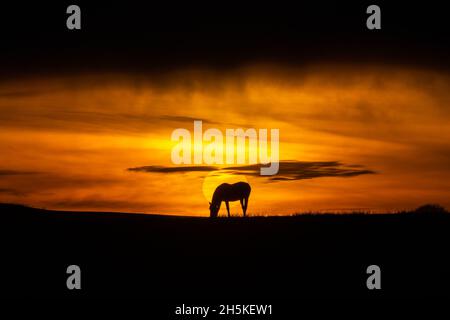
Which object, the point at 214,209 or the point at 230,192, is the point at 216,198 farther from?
the point at 230,192

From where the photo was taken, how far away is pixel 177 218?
99.1 ft

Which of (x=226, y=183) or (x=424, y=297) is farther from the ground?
(x=226, y=183)

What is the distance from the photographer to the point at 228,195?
36906 millimetres

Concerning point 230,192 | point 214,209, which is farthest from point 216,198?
point 230,192

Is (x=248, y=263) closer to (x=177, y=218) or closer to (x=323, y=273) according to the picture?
(x=323, y=273)

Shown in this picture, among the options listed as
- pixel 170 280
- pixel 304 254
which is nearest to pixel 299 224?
pixel 304 254

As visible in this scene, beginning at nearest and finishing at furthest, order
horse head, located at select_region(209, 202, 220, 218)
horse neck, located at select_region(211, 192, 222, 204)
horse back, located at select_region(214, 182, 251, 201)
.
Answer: horse back, located at select_region(214, 182, 251, 201), horse neck, located at select_region(211, 192, 222, 204), horse head, located at select_region(209, 202, 220, 218)

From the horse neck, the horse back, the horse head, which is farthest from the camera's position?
the horse head

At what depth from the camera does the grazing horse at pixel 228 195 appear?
3691cm

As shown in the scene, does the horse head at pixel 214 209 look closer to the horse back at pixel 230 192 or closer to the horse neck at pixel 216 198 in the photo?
the horse neck at pixel 216 198

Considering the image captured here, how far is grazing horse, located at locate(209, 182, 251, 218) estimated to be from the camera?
1453 inches

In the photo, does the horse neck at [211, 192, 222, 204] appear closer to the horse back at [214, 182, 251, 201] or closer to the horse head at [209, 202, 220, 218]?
the horse back at [214, 182, 251, 201]

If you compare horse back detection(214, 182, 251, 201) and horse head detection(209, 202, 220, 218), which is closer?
horse back detection(214, 182, 251, 201)
